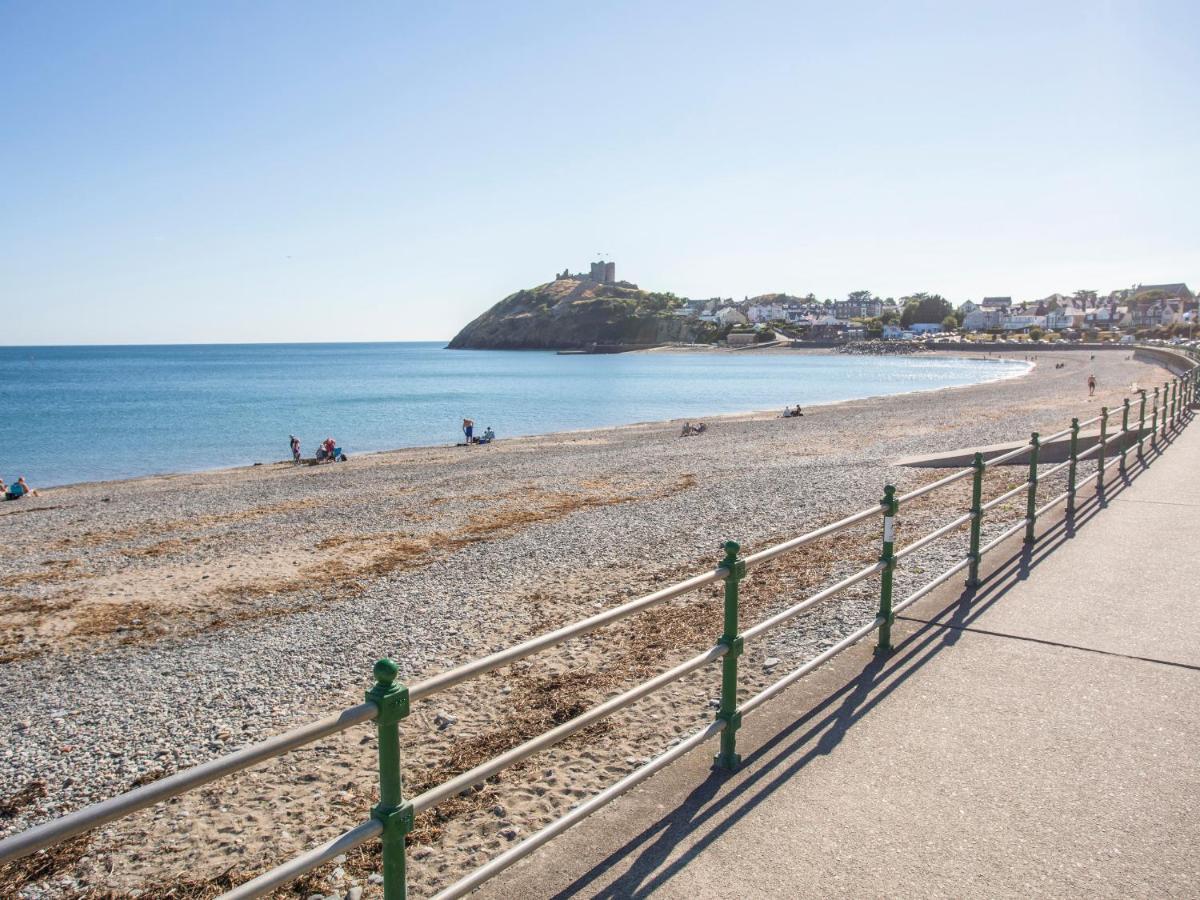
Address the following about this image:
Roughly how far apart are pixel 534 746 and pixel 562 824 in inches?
15.4

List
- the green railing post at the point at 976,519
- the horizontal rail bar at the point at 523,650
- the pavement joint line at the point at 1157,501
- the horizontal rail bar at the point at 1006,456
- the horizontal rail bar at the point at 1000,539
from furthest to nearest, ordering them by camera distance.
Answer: the pavement joint line at the point at 1157,501 → the horizontal rail bar at the point at 1000,539 → the horizontal rail bar at the point at 1006,456 → the green railing post at the point at 976,519 → the horizontal rail bar at the point at 523,650

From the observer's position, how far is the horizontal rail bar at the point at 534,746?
2.96 meters

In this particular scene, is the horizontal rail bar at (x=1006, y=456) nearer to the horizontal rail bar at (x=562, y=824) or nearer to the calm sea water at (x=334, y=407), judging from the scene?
the horizontal rail bar at (x=562, y=824)

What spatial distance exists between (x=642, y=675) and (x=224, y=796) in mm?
3318

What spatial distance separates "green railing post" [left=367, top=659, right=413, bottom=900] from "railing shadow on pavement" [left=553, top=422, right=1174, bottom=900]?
87cm

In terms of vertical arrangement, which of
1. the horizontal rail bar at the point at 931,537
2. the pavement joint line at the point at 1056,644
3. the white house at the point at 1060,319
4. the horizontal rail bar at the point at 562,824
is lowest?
the pavement joint line at the point at 1056,644

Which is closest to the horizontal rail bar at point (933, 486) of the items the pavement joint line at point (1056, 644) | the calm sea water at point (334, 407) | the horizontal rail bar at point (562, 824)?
the pavement joint line at point (1056, 644)

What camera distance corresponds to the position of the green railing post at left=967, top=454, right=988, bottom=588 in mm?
6801

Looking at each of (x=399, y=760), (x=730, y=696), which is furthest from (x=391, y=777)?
(x=730, y=696)

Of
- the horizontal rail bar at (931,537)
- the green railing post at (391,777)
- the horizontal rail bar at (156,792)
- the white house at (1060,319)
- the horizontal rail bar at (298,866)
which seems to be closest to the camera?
the horizontal rail bar at (156,792)

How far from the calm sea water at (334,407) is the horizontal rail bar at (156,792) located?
1453 inches

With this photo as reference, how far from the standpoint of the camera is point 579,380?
340 feet

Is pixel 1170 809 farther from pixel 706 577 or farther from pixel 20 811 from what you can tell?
pixel 20 811

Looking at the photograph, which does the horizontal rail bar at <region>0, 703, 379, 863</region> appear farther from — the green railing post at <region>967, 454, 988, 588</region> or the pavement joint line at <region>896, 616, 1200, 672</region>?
the green railing post at <region>967, 454, 988, 588</region>
